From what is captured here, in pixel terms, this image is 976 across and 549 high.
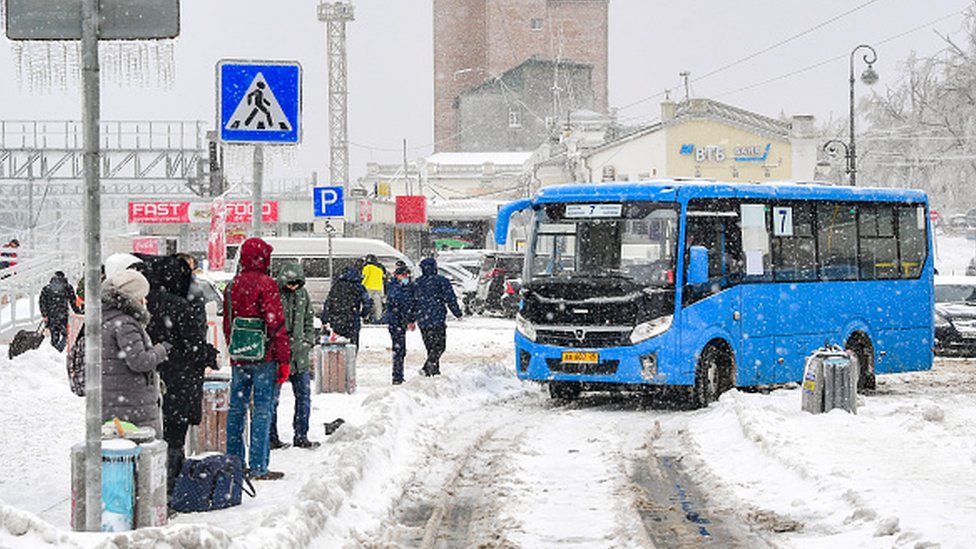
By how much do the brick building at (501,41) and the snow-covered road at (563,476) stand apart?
97097 millimetres

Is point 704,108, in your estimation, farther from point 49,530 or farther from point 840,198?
point 49,530

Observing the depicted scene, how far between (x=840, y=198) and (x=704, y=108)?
54.2 metres

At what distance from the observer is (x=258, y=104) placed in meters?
12.9

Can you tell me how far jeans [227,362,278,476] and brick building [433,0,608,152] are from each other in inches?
4032

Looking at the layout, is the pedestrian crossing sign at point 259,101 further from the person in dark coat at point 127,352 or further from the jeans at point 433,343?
the jeans at point 433,343

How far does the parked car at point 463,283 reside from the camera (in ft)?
153

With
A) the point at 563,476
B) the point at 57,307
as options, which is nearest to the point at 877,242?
the point at 563,476

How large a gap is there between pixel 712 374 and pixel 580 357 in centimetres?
173

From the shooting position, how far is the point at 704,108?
75.6m

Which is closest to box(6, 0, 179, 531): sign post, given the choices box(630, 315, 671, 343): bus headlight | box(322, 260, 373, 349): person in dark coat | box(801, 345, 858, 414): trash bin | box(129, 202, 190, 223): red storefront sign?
box(801, 345, 858, 414): trash bin

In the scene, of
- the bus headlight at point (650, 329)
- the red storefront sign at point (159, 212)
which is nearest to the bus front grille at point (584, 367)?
the bus headlight at point (650, 329)

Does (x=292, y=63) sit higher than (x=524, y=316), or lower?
higher

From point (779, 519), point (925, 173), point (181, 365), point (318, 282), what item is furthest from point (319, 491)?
point (925, 173)

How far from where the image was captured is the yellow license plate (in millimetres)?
19281
